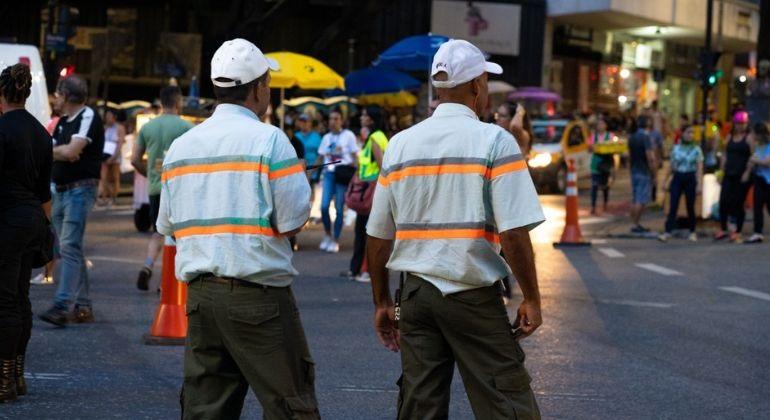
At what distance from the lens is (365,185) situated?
43.9 feet

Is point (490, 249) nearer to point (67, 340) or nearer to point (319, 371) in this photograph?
point (319, 371)

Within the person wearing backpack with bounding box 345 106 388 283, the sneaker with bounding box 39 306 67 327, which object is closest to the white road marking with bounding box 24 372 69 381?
the sneaker with bounding box 39 306 67 327

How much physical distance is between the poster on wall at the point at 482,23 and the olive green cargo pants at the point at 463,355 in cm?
3882

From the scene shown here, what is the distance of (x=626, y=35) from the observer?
51000 millimetres

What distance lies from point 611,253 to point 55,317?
8.67 meters

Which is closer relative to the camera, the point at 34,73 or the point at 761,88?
the point at 34,73

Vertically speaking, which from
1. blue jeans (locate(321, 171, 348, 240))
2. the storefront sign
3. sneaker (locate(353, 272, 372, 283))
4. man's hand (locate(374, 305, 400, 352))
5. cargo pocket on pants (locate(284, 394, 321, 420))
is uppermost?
the storefront sign

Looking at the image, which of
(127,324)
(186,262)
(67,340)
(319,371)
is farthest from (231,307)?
(127,324)

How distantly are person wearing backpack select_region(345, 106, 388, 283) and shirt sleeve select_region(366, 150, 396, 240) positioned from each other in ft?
25.8

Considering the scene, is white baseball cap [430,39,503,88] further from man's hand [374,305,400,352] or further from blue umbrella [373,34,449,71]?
blue umbrella [373,34,449,71]

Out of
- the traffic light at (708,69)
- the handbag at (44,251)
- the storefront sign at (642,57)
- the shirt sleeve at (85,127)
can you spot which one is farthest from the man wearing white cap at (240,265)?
the storefront sign at (642,57)

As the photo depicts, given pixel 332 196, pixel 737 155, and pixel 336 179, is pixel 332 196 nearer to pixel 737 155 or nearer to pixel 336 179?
pixel 336 179

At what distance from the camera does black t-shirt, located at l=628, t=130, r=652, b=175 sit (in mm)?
19703

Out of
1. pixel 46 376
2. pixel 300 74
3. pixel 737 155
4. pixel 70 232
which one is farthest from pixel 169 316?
pixel 300 74
